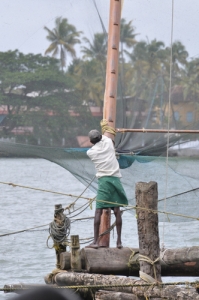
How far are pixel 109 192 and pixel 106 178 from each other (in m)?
0.15

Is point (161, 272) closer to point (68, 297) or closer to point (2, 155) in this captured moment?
point (2, 155)

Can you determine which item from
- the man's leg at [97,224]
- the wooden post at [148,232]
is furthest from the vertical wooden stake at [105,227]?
the wooden post at [148,232]

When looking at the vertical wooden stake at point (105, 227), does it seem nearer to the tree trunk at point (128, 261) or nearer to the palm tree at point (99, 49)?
the tree trunk at point (128, 261)

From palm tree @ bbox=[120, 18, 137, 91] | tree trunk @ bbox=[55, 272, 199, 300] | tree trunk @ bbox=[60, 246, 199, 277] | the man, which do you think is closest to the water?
tree trunk @ bbox=[60, 246, 199, 277]

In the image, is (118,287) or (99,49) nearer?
(118,287)

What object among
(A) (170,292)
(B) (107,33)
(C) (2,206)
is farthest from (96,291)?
(C) (2,206)

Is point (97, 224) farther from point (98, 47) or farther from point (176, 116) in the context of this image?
point (98, 47)

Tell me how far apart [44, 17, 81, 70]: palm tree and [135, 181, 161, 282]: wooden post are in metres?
2.98

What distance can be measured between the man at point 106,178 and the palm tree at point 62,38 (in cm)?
195

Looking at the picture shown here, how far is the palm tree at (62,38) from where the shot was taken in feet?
30.1

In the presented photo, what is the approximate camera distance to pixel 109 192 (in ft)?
25.2

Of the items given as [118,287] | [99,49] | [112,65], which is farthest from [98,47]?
[118,287]

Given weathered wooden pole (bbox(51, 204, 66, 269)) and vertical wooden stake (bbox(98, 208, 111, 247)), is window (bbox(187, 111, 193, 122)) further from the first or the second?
weathered wooden pole (bbox(51, 204, 66, 269))

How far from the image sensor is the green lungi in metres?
7.67
